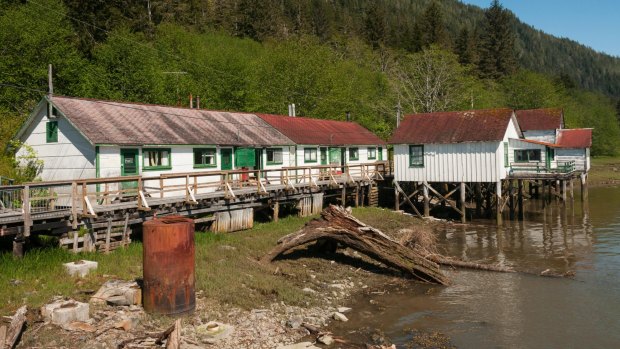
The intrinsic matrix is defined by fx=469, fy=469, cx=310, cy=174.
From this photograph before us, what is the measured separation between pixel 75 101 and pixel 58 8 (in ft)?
80.9

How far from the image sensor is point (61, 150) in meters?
19.9

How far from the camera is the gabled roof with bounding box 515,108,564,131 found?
150ft

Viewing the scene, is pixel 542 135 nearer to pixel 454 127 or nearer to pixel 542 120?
pixel 542 120

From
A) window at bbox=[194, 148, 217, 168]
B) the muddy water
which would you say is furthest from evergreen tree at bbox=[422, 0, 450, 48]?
window at bbox=[194, 148, 217, 168]

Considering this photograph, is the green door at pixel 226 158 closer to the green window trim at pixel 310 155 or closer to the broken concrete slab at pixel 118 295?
the green window trim at pixel 310 155

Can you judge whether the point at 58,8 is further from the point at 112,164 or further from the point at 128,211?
the point at 128,211

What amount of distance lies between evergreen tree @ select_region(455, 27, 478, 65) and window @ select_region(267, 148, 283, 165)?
67642mm

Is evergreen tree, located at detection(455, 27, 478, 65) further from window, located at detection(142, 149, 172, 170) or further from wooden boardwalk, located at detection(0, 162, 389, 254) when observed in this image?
window, located at detection(142, 149, 172, 170)

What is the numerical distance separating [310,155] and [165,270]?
21435 mm

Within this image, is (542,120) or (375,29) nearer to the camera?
(542,120)

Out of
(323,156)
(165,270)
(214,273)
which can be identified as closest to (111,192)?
(214,273)

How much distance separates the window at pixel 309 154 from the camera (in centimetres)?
3085

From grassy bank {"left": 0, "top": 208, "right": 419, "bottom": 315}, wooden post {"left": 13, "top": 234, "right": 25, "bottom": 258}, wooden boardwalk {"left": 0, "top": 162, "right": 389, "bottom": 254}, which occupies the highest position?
wooden boardwalk {"left": 0, "top": 162, "right": 389, "bottom": 254}

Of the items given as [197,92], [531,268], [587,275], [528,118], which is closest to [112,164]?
[531,268]
